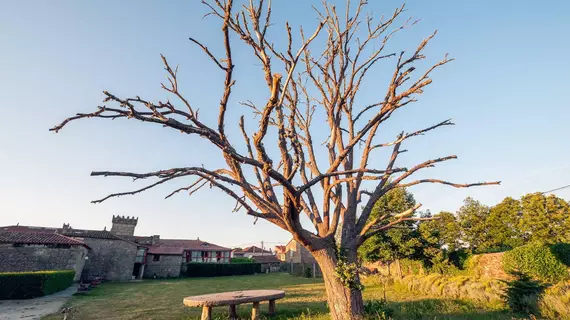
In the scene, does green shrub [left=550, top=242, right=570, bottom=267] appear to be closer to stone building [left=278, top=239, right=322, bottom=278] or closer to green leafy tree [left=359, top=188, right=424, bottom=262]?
green leafy tree [left=359, top=188, right=424, bottom=262]

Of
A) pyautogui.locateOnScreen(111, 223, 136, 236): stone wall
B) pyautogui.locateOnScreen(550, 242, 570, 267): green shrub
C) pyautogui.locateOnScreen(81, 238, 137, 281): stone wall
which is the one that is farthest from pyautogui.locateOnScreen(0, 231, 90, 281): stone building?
pyautogui.locateOnScreen(550, 242, 570, 267): green shrub

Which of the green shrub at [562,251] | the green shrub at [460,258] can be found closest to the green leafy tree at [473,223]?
the green shrub at [460,258]

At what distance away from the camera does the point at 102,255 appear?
91.4ft

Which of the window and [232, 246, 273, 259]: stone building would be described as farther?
[232, 246, 273, 259]: stone building

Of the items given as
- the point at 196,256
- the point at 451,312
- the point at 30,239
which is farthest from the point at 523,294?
the point at 196,256

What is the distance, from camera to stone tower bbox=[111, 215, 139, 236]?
155 feet

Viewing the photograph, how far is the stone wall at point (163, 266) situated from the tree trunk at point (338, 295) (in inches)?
1361

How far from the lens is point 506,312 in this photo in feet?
26.1

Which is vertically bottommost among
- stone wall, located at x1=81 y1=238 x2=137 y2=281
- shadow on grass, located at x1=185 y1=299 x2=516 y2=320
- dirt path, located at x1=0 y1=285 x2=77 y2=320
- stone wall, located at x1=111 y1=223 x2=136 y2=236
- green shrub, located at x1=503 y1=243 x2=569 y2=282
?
shadow on grass, located at x1=185 y1=299 x2=516 y2=320

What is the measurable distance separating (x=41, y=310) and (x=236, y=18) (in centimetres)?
1465

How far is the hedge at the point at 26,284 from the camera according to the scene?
1462cm

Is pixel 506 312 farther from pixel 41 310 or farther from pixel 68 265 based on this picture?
pixel 68 265

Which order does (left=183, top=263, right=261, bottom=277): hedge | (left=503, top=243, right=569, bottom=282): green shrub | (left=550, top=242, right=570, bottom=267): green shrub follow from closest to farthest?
(left=503, top=243, right=569, bottom=282): green shrub, (left=550, top=242, right=570, bottom=267): green shrub, (left=183, top=263, right=261, bottom=277): hedge

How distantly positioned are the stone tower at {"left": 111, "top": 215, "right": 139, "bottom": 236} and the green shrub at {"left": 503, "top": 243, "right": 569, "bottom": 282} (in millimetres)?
52337
